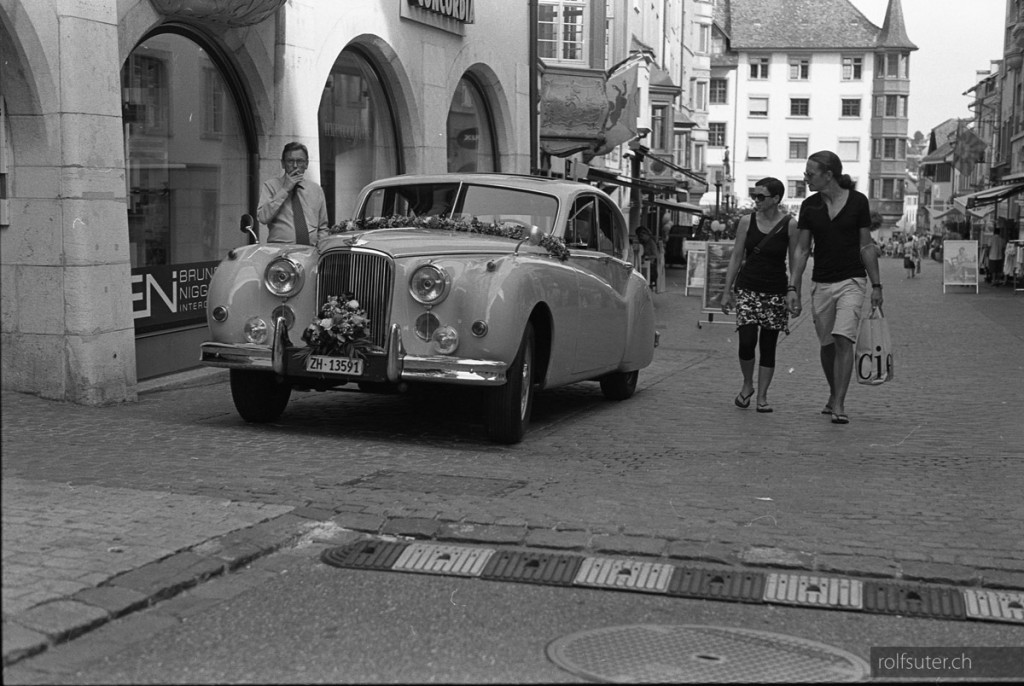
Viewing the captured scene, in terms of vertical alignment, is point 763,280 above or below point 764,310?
above

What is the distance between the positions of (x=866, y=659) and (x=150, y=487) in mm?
3650

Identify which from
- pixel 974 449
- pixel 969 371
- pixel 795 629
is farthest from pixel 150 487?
pixel 969 371

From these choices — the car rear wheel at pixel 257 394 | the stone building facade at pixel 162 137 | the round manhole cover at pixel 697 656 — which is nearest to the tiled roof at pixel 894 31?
the stone building facade at pixel 162 137

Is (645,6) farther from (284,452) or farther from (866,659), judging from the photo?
(866,659)

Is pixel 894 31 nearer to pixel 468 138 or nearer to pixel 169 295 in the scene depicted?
pixel 468 138

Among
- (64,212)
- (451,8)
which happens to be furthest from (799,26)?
(64,212)

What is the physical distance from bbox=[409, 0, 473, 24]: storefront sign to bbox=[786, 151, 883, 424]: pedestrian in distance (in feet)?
27.7

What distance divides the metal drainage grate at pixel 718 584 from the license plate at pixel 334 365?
323cm

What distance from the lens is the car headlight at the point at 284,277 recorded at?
8.47 meters

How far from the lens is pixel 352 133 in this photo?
16.9 m

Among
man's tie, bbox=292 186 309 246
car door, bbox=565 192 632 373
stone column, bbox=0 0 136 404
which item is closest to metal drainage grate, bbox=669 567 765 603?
car door, bbox=565 192 632 373

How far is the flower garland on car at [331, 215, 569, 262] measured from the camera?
9336mm

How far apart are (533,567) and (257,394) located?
12.9 feet

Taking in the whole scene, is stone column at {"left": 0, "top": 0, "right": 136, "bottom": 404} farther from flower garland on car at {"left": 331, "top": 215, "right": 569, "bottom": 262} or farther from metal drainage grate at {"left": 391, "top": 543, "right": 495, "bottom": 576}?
metal drainage grate at {"left": 391, "top": 543, "right": 495, "bottom": 576}
